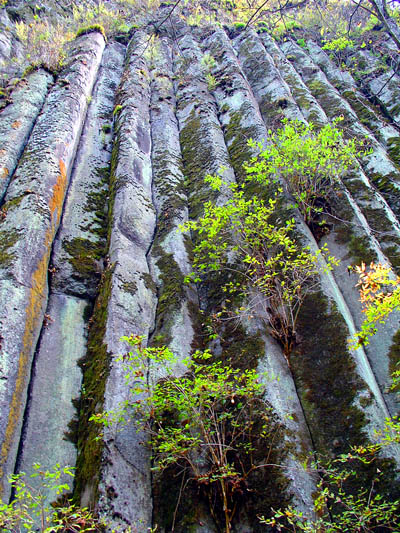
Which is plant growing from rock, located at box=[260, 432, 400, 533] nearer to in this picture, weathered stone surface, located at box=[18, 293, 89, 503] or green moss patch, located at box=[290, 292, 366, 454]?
green moss patch, located at box=[290, 292, 366, 454]

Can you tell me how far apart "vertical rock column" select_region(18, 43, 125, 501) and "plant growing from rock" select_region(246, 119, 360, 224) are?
10.8ft

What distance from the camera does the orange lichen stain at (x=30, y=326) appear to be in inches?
158

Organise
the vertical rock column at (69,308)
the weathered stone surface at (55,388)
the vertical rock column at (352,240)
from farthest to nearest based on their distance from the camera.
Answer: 1. the vertical rock column at (352,240)
2. the vertical rock column at (69,308)
3. the weathered stone surface at (55,388)

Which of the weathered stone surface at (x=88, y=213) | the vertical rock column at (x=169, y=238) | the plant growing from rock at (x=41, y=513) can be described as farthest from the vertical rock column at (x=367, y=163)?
the plant growing from rock at (x=41, y=513)

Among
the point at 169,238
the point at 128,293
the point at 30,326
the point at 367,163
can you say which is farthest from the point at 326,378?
the point at 367,163

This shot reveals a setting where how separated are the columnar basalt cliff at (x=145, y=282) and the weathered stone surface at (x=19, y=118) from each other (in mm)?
43

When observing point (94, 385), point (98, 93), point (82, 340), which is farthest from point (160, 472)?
point (98, 93)

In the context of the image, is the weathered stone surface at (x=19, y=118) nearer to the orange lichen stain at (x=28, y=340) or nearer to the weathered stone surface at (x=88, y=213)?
the weathered stone surface at (x=88, y=213)

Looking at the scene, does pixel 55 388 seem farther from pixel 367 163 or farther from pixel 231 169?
pixel 367 163

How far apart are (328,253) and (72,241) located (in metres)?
4.51

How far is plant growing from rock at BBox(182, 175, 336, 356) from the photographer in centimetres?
493

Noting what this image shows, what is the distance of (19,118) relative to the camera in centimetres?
853

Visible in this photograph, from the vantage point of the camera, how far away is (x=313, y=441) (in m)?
4.14

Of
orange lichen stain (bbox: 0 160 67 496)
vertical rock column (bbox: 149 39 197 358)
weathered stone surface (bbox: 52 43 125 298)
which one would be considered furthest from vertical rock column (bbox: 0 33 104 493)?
vertical rock column (bbox: 149 39 197 358)
